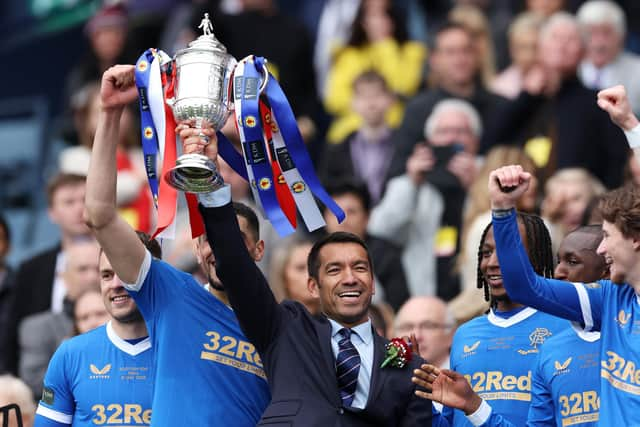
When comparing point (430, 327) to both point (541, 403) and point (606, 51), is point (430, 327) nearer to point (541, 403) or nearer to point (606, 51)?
point (541, 403)

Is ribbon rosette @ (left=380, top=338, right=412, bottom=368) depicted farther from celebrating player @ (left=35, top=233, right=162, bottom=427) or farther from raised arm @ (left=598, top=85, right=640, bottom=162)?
raised arm @ (left=598, top=85, right=640, bottom=162)

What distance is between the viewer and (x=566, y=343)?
7176mm

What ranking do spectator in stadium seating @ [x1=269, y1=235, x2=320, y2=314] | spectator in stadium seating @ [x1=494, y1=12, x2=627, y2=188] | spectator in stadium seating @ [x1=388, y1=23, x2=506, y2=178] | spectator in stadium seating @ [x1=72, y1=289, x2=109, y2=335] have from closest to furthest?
spectator in stadium seating @ [x1=72, y1=289, x2=109, y2=335] → spectator in stadium seating @ [x1=269, y1=235, x2=320, y2=314] → spectator in stadium seating @ [x1=494, y1=12, x2=627, y2=188] → spectator in stadium seating @ [x1=388, y1=23, x2=506, y2=178]

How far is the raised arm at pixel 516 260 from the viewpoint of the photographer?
6.71m

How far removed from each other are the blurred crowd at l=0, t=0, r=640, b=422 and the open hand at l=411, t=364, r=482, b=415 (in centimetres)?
192

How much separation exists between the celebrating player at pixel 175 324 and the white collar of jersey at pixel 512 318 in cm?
117

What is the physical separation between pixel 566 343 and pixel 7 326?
4.71 m

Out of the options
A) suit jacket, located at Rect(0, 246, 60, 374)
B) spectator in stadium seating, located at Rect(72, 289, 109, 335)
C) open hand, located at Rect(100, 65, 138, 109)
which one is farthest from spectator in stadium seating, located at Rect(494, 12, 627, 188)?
open hand, located at Rect(100, 65, 138, 109)

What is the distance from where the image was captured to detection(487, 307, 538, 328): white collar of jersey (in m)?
7.55

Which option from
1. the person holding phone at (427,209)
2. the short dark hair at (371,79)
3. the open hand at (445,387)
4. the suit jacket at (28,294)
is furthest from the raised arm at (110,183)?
the short dark hair at (371,79)

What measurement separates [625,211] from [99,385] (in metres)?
2.67

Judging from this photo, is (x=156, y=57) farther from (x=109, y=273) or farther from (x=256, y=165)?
(x=109, y=273)

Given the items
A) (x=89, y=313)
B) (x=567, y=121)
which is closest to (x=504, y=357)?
(x=89, y=313)

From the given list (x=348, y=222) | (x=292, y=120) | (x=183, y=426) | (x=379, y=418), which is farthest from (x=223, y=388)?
(x=348, y=222)
